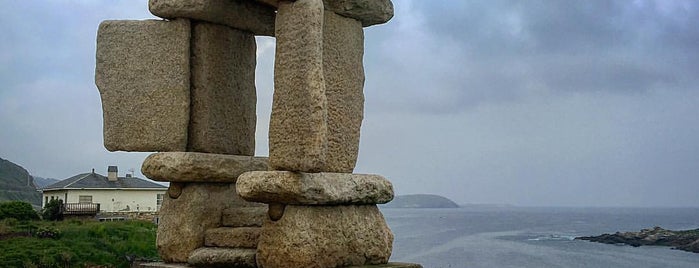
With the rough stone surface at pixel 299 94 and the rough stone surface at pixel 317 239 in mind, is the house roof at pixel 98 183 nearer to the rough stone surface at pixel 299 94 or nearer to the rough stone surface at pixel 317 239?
the rough stone surface at pixel 317 239

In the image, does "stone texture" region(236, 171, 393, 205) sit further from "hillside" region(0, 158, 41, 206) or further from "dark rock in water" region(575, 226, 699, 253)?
"dark rock in water" region(575, 226, 699, 253)

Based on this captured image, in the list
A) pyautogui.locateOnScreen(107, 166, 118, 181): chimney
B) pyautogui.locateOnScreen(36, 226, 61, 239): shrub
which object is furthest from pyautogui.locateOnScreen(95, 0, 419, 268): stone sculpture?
pyautogui.locateOnScreen(107, 166, 118, 181): chimney

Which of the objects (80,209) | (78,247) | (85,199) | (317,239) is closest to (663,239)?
(85,199)

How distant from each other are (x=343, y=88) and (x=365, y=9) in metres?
0.73

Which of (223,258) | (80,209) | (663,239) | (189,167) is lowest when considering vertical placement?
(663,239)

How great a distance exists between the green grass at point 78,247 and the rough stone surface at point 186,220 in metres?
8.67

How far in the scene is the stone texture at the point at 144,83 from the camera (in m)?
5.97

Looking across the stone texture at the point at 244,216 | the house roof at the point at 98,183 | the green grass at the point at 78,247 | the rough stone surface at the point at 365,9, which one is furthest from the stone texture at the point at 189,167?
the house roof at the point at 98,183

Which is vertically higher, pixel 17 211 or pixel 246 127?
pixel 246 127

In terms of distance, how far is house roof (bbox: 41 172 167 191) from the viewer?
3569 centimetres

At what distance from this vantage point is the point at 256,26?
6484 mm

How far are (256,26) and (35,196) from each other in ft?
188

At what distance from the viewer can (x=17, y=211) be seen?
2189cm

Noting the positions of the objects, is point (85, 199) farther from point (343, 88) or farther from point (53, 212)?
point (343, 88)
